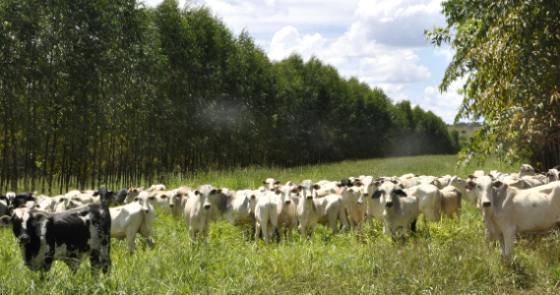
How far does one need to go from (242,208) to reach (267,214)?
3.87ft

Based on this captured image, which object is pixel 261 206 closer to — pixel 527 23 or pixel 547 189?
pixel 547 189

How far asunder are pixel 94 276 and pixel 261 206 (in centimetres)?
610

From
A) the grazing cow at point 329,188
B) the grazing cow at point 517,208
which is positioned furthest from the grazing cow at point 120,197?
the grazing cow at point 517,208

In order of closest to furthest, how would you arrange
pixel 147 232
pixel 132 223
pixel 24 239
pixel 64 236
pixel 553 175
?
1. pixel 24 239
2. pixel 64 236
3. pixel 132 223
4. pixel 147 232
5. pixel 553 175

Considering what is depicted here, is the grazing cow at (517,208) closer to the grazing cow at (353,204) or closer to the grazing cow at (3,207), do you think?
the grazing cow at (353,204)

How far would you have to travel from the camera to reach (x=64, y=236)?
982cm

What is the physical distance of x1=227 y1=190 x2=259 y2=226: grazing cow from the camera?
52.3 ft

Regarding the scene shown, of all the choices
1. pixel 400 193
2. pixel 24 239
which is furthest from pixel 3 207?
pixel 400 193

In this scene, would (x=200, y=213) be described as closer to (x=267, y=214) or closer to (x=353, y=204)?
(x=267, y=214)

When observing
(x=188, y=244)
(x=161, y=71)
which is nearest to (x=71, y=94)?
(x=161, y=71)

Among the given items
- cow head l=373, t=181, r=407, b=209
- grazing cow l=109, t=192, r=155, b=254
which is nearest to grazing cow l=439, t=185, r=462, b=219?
cow head l=373, t=181, r=407, b=209

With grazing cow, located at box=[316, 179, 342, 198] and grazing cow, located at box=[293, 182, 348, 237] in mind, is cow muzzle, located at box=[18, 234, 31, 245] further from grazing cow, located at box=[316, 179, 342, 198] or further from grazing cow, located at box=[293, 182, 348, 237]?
grazing cow, located at box=[316, 179, 342, 198]

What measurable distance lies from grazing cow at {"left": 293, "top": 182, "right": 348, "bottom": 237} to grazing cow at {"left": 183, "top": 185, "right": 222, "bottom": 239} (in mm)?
2366

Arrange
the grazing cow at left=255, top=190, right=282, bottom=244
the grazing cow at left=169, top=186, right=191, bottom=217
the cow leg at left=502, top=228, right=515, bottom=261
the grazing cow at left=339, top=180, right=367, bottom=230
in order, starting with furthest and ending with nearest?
the grazing cow at left=169, top=186, right=191, bottom=217
the grazing cow at left=339, top=180, right=367, bottom=230
the grazing cow at left=255, top=190, right=282, bottom=244
the cow leg at left=502, top=228, right=515, bottom=261
